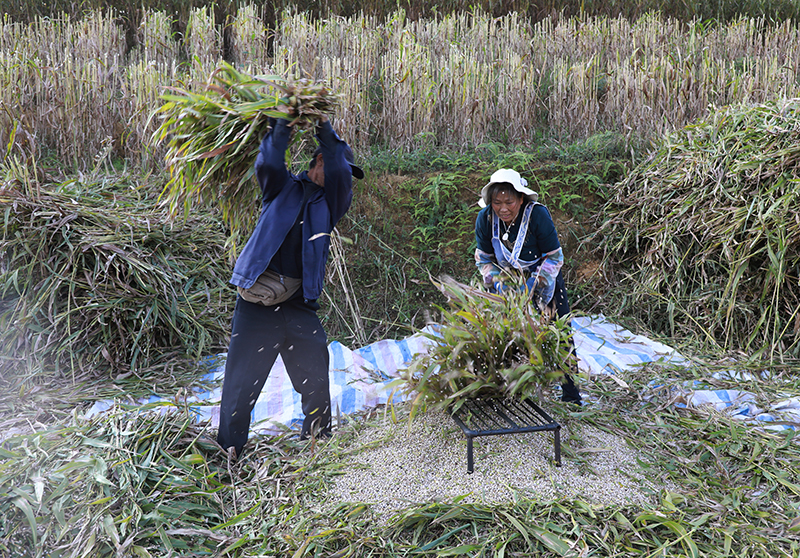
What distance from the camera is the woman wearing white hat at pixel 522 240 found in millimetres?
2582

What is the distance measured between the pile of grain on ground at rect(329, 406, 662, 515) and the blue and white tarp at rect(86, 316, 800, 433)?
35 cm

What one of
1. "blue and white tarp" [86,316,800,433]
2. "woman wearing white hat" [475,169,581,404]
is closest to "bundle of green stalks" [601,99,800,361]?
"blue and white tarp" [86,316,800,433]

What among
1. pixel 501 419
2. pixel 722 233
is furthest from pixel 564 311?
pixel 722 233

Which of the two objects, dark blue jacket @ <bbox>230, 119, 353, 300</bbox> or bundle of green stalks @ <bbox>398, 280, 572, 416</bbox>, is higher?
dark blue jacket @ <bbox>230, 119, 353, 300</bbox>

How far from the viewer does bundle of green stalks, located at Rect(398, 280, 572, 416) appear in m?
1.91

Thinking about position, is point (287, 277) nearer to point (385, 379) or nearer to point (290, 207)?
point (290, 207)

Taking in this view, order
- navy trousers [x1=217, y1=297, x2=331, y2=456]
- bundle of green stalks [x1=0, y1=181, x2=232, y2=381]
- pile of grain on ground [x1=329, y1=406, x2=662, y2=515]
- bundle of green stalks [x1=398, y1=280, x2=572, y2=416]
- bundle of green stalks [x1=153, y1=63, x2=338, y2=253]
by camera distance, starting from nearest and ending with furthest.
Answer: pile of grain on ground [x1=329, y1=406, x2=662, y2=515] → bundle of green stalks [x1=398, y1=280, x2=572, y2=416] → bundle of green stalks [x1=153, y1=63, x2=338, y2=253] → navy trousers [x1=217, y1=297, x2=331, y2=456] → bundle of green stalks [x1=0, y1=181, x2=232, y2=381]

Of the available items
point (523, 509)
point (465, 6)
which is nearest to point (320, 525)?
point (523, 509)

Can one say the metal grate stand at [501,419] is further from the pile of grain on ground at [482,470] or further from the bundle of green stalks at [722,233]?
the bundle of green stalks at [722,233]

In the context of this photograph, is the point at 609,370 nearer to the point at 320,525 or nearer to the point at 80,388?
the point at 320,525

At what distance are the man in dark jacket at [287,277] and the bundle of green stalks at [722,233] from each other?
2.39m

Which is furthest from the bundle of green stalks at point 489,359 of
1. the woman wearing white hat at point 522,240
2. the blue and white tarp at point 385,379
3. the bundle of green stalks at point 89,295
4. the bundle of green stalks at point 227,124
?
the bundle of green stalks at point 89,295

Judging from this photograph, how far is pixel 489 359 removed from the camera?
1.97 meters

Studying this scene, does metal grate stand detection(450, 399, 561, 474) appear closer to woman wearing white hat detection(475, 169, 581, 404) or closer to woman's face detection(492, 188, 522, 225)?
woman wearing white hat detection(475, 169, 581, 404)
